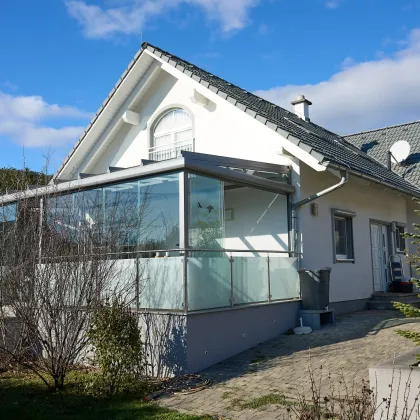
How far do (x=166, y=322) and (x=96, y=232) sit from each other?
1968 millimetres

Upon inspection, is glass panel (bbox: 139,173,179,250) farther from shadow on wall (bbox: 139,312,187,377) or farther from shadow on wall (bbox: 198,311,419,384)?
shadow on wall (bbox: 198,311,419,384)

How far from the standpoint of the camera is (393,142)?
68.7 ft

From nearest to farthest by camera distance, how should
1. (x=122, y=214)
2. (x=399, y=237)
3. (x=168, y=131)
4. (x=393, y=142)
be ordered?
(x=122, y=214)
(x=168, y=131)
(x=399, y=237)
(x=393, y=142)

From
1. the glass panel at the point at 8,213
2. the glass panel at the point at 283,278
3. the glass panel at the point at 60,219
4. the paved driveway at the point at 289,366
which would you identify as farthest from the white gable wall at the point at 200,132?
the glass panel at the point at 8,213

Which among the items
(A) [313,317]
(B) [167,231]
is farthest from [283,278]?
(B) [167,231]

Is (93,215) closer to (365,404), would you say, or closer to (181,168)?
(181,168)

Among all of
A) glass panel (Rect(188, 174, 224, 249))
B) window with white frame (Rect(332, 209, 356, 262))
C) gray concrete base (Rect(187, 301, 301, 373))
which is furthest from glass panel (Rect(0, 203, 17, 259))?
window with white frame (Rect(332, 209, 356, 262))

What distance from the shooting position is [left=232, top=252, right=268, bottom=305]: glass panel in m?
9.70

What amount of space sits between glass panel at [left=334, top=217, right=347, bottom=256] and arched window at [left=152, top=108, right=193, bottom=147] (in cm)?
476

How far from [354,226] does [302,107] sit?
5.99m

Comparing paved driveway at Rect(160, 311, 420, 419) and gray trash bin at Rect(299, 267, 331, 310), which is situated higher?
gray trash bin at Rect(299, 267, 331, 310)

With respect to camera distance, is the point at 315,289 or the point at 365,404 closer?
the point at 365,404

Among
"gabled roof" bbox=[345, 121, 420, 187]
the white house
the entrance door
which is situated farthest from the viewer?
"gabled roof" bbox=[345, 121, 420, 187]

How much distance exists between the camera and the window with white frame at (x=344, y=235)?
14.1 meters
